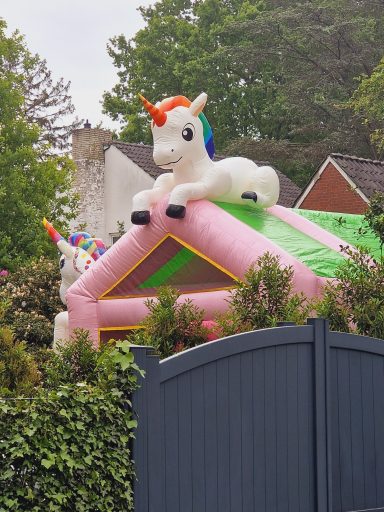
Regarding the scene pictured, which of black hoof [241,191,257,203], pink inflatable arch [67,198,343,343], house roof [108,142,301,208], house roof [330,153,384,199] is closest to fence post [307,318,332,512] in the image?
pink inflatable arch [67,198,343,343]

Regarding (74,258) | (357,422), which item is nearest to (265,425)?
(357,422)

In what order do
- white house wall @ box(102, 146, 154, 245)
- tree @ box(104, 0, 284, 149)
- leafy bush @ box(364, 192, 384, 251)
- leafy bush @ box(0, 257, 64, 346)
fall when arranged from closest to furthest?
leafy bush @ box(364, 192, 384, 251) < leafy bush @ box(0, 257, 64, 346) < white house wall @ box(102, 146, 154, 245) < tree @ box(104, 0, 284, 149)

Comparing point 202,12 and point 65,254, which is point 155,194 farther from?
point 202,12

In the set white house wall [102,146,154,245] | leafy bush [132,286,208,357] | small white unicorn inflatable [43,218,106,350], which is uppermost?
white house wall [102,146,154,245]

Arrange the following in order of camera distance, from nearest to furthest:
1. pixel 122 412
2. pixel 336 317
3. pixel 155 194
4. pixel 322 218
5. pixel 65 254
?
1. pixel 122 412
2. pixel 336 317
3. pixel 155 194
4. pixel 322 218
5. pixel 65 254

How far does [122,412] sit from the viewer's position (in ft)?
22.3

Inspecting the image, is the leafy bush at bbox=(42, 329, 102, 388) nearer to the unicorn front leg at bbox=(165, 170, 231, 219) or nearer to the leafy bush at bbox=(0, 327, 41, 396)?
the leafy bush at bbox=(0, 327, 41, 396)

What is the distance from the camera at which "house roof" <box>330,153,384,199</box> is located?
20156mm

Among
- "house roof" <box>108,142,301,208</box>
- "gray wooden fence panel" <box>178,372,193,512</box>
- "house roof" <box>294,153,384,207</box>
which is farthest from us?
"house roof" <box>108,142,301,208</box>

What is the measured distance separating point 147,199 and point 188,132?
1.01 m

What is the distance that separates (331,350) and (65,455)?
9.54ft

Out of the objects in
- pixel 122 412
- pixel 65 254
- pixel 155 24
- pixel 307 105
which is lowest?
pixel 122 412

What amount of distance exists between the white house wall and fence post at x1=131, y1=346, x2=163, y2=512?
2442 cm

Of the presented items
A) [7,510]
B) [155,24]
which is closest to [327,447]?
[7,510]
